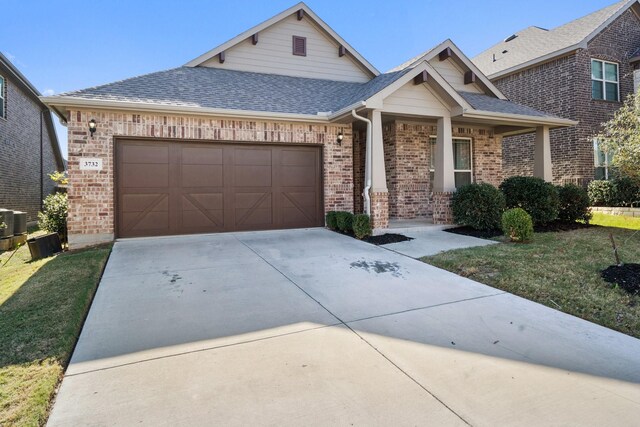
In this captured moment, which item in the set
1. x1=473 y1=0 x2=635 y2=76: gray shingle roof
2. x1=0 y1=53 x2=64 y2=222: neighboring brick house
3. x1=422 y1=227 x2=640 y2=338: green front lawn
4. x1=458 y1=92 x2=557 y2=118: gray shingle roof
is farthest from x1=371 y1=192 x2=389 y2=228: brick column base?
x1=0 y1=53 x2=64 y2=222: neighboring brick house

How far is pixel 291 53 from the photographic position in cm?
1217

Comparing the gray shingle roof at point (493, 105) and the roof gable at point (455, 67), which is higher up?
the roof gable at point (455, 67)

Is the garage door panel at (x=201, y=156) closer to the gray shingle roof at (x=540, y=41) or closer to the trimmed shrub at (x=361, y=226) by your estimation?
the trimmed shrub at (x=361, y=226)

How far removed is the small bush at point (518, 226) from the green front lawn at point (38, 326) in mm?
7482


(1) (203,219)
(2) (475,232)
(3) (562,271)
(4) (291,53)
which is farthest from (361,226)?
(4) (291,53)

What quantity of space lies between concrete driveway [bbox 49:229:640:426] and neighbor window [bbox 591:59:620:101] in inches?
560

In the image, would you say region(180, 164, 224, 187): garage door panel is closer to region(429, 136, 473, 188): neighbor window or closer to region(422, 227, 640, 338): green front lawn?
region(422, 227, 640, 338): green front lawn

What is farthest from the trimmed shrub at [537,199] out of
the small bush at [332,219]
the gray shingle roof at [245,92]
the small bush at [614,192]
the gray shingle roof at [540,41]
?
the gray shingle roof at [540,41]

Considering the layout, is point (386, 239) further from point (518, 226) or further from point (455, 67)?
point (455, 67)

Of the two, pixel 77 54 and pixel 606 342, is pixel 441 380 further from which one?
pixel 77 54

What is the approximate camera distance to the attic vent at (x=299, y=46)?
12.2 metres

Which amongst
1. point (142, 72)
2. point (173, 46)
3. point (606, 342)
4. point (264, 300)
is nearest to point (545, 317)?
point (606, 342)

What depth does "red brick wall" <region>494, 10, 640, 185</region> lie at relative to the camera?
13.9 metres

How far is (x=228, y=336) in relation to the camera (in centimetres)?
336
